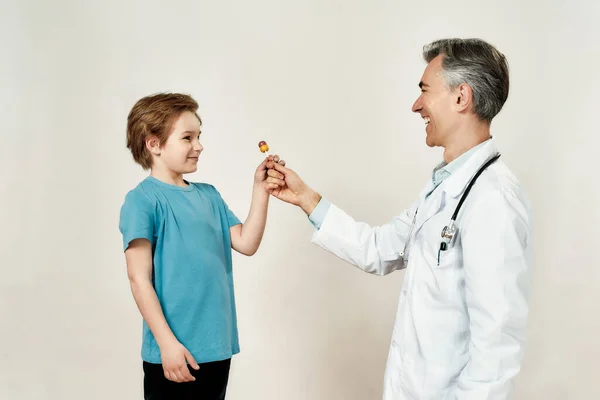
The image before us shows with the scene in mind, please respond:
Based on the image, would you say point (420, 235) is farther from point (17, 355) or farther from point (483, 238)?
point (17, 355)

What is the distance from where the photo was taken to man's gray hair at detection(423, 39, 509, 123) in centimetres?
159

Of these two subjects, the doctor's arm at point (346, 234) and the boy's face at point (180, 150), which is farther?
the doctor's arm at point (346, 234)

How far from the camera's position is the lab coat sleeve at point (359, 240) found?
75.0 inches

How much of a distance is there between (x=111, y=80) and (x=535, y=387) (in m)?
2.24

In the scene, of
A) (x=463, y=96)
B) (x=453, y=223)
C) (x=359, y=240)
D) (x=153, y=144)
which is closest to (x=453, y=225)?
(x=453, y=223)

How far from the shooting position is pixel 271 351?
2844 millimetres

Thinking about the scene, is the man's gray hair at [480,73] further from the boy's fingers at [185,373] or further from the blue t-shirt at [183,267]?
the boy's fingers at [185,373]

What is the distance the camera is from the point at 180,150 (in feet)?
5.65

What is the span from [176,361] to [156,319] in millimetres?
112

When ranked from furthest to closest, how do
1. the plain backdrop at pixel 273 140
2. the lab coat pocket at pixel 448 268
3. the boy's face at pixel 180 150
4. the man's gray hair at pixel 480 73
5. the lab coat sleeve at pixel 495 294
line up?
the plain backdrop at pixel 273 140 < the boy's face at pixel 180 150 < the man's gray hair at pixel 480 73 < the lab coat pocket at pixel 448 268 < the lab coat sleeve at pixel 495 294

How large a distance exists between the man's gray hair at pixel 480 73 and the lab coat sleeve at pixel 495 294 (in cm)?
28

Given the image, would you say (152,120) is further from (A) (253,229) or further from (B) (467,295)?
(B) (467,295)

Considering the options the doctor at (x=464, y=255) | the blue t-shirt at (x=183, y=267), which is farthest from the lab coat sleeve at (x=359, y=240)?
the blue t-shirt at (x=183, y=267)

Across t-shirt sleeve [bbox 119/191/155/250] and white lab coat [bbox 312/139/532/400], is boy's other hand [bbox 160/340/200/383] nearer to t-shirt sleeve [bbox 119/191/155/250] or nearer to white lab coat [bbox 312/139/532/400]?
t-shirt sleeve [bbox 119/191/155/250]
